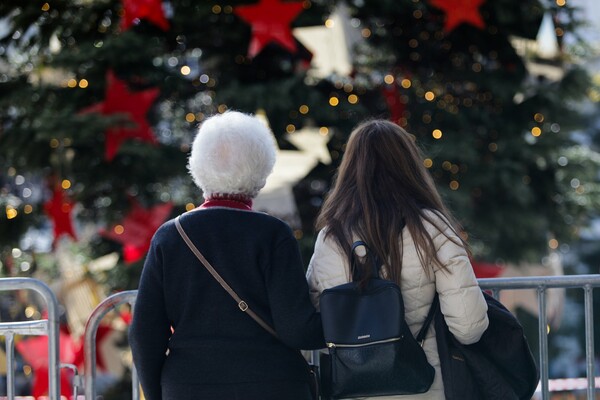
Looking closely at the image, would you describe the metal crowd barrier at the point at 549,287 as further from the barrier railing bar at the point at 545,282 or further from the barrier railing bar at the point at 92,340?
the barrier railing bar at the point at 92,340

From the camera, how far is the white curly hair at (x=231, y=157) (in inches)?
146

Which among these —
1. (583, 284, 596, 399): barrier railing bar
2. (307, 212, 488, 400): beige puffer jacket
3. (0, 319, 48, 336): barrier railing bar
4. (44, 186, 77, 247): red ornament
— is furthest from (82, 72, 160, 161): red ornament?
(307, 212, 488, 400): beige puffer jacket

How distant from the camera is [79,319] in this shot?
401 inches

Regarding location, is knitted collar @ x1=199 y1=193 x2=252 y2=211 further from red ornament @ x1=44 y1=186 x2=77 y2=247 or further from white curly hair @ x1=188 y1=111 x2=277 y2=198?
red ornament @ x1=44 y1=186 x2=77 y2=247

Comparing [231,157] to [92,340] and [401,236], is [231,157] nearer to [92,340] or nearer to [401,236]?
[401,236]

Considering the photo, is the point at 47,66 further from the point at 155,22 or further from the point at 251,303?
the point at 251,303

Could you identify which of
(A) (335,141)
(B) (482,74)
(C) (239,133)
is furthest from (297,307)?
(B) (482,74)

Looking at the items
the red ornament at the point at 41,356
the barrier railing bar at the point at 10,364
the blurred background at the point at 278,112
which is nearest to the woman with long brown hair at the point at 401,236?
the barrier railing bar at the point at 10,364

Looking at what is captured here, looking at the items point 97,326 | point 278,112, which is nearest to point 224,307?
point 97,326

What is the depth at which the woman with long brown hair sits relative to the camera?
3.59m

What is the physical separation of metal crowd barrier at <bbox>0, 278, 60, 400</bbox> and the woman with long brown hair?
131cm

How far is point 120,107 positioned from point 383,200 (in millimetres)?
5385

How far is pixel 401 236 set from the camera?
3654 mm

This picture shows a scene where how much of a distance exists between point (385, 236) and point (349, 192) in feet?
0.84
